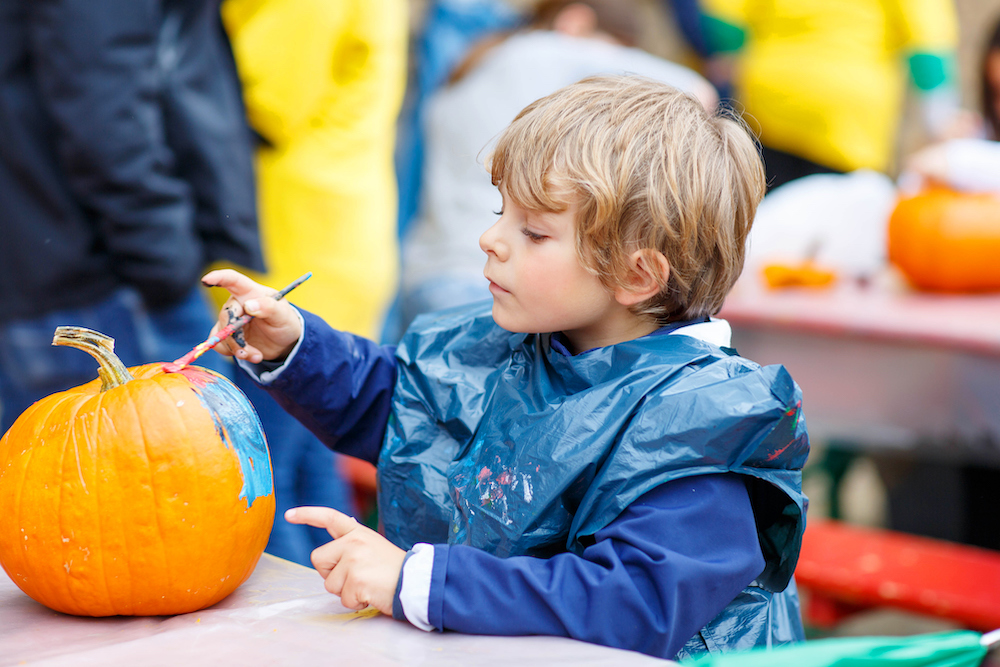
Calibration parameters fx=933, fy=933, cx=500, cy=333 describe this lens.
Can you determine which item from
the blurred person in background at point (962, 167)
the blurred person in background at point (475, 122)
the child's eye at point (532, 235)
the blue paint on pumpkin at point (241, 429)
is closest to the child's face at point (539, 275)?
the child's eye at point (532, 235)

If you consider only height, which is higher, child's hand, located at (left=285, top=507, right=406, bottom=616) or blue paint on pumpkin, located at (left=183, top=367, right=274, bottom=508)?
blue paint on pumpkin, located at (left=183, top=367, right=274, bottom=508)

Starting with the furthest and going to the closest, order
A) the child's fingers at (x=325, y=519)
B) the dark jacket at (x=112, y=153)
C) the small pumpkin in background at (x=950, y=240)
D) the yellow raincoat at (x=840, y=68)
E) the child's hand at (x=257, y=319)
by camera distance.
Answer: the yellow raincoat at (x=840, y=68), the small pumpkin in background at (x=950, y=240), the dark jacket at (x=112, y=153), the child's hand at (x=257, y=319), the child's fingers at (x=325, y=519)

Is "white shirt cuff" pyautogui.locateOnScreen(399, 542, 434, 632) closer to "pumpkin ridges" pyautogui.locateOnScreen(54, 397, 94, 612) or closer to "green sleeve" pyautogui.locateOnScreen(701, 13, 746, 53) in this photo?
"pumpkin ridges" pyautogui.locateOnScreen(54, 397, 94, 612)

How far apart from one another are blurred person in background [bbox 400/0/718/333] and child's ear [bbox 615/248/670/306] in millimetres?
1721

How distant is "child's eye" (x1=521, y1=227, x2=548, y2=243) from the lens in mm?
1265

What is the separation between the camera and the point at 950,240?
2992 mm

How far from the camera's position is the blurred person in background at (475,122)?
119 inches

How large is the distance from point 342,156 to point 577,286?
1.59m

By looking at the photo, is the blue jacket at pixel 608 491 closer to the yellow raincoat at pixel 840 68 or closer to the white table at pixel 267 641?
the white table at pixel 267 641

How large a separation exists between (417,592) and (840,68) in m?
3.94

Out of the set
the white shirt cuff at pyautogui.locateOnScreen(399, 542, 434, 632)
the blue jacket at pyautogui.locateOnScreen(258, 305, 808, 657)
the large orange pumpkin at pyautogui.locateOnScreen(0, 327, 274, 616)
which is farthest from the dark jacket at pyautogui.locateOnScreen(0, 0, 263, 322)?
the white shirt cuff at pyautogui.locateOnScreen(399, 542, 434, 632)

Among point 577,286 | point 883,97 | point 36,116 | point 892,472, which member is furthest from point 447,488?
point 883,97

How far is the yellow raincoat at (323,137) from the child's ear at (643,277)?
58.3 inches

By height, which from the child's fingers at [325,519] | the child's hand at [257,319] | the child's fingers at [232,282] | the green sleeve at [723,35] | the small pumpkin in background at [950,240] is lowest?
the small pumpkin in background at [950,240]
